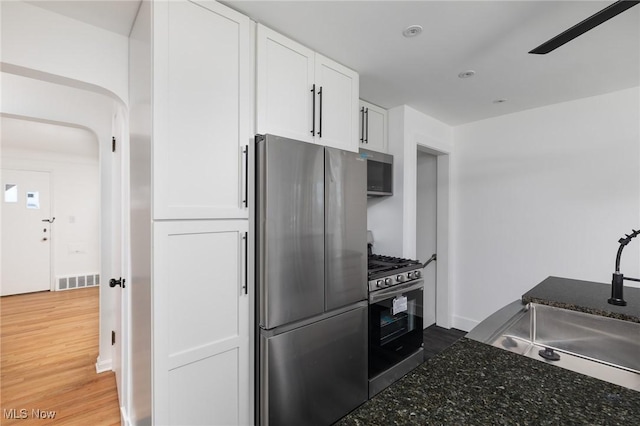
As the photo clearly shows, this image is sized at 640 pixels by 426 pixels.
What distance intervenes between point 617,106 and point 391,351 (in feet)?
9.75

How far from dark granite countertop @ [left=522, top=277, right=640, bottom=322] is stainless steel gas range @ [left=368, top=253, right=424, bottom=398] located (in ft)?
2.90

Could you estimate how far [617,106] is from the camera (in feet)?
8.47

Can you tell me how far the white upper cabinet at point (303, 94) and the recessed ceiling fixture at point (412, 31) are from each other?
0.51m

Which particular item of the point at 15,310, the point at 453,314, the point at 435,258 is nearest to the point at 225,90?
the point at 435,258

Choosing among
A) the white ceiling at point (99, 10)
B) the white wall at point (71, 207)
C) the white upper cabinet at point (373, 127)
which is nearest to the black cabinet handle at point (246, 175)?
the white ceiling at point (99, 10)

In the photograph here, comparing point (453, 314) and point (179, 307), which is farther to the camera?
point (453, 314)

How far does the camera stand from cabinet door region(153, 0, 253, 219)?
1.29 metres

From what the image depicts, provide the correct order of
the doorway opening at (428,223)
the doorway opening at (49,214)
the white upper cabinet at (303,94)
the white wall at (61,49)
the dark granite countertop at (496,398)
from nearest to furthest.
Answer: the dark granite countertop at (496,398)
the white wall at (61,49)
the white upper cabinet at (303,94)
the doorway opening at (428,223)
the doorway opening at (49,214)

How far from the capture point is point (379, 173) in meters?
2.73

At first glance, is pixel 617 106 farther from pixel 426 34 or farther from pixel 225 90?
pixel 225 90

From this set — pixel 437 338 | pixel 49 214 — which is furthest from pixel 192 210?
pixel 49 214

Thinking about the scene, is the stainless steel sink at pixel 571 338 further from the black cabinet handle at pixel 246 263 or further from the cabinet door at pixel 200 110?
the cabinet door at pixel 200 110

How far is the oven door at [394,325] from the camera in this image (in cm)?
208

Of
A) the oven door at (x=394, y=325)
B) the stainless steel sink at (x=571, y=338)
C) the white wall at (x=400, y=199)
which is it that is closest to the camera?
the stainless steel sink at (x=571, y=338)
